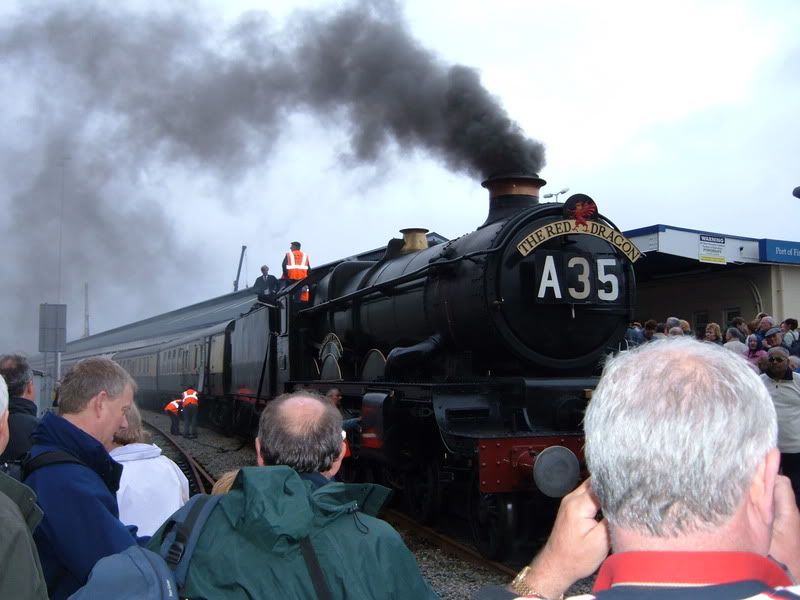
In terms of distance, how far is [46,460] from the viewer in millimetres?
2439

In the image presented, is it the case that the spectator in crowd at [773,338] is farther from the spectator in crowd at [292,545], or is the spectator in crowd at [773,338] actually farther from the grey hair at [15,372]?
the spectator in crowd at [292,545]

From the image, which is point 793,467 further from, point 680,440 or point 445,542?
point 680,440

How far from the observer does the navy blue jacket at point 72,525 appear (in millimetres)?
2346

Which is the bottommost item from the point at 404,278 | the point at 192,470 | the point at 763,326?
the point at 192,470

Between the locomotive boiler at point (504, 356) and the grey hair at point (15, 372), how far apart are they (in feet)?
9.98

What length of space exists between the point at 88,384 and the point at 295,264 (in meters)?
8.23

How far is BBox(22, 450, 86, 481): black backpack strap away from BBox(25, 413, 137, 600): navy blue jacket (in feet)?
0.04

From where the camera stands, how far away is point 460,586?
18.6ft

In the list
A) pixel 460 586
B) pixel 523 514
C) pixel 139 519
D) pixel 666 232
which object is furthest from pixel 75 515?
pixel 666 232

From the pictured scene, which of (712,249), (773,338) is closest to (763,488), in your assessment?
(773,338)

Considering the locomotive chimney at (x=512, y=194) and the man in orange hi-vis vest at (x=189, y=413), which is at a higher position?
the locomotive chimney at (x=512, y=194)

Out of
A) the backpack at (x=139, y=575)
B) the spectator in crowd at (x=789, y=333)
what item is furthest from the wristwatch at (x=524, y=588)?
the spectator in crowd at (x=789, y=333)

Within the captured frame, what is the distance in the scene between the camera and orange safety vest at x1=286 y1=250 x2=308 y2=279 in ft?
35.8

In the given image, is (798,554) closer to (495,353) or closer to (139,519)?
(139,519)
